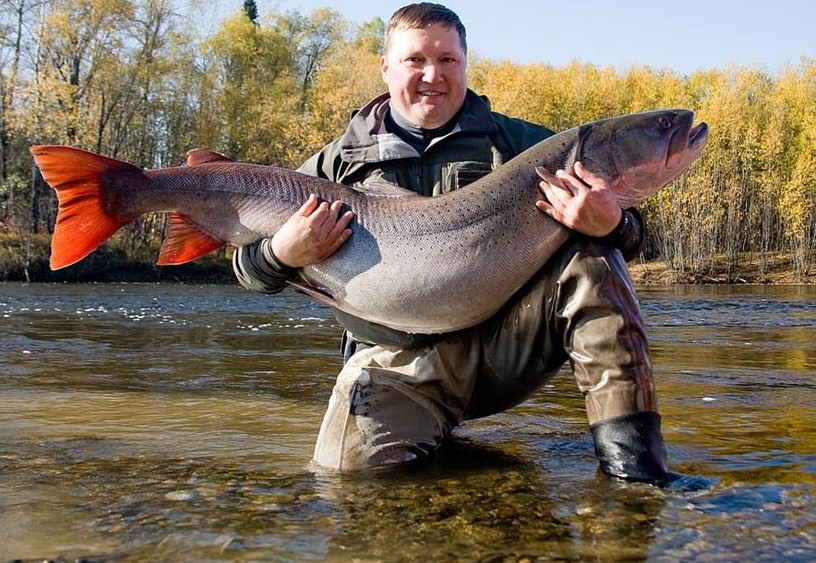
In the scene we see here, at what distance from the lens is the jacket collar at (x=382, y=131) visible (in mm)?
3809

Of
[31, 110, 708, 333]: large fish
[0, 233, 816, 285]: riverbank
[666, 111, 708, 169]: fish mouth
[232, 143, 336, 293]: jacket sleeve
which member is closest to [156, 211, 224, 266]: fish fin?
[31, 110, 708, 333]: large fish

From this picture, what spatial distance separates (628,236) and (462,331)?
2.56 ft

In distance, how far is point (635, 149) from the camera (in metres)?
3.55

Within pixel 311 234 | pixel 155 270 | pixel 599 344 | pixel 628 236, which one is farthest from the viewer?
pixel 155 270

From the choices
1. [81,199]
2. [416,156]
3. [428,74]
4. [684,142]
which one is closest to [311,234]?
[416,156]

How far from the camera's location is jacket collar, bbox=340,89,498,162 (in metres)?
3.81

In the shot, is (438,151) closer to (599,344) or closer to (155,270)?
(599,344)

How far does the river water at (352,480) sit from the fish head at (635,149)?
113cm

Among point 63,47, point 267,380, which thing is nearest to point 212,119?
point 63,47

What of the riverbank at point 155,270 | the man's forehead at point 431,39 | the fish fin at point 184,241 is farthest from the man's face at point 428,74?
the riverbank at point 155,270

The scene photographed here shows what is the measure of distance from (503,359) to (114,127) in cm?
3807

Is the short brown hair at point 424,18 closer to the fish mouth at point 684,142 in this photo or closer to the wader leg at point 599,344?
the fish mouth at point 684,142

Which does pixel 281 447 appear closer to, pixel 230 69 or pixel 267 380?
pixel 267 380

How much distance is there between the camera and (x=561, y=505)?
2.83 meters
